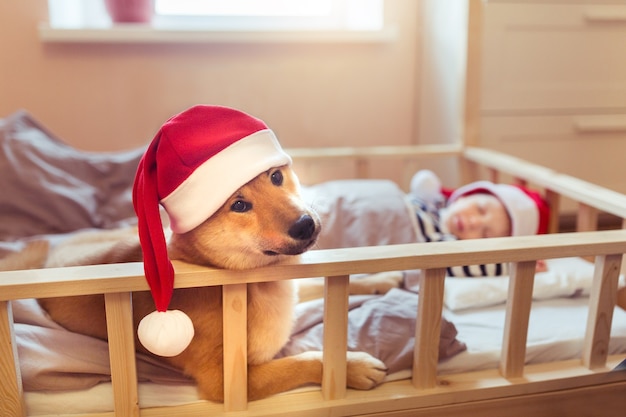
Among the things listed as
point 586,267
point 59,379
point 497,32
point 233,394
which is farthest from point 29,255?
point 497,32

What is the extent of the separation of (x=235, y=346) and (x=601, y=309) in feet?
1.94

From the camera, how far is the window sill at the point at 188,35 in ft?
5.88

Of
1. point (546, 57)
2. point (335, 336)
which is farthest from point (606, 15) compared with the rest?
point (335, 336)

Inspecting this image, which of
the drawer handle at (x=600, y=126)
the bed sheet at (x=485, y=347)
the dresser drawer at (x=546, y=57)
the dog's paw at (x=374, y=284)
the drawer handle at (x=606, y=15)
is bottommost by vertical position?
the bed sheet at (x=485, y=347)

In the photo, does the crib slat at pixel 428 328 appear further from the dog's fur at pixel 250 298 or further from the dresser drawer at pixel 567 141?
the dresser drawer at pixel 567 141

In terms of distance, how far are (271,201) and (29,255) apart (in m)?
0.62

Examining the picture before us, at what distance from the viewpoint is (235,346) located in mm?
842

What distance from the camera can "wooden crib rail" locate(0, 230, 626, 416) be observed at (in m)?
0.77

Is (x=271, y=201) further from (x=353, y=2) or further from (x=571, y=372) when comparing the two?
(x=353, y=2)

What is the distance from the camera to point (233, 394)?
2.82 ft

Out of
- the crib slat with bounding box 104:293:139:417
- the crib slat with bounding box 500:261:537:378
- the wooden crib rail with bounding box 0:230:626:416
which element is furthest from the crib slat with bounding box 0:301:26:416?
the crib slat with bounding box 500:261:537:378

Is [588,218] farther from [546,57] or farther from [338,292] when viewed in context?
[338,292]

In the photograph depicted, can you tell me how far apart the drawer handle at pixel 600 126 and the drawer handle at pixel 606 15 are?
0.23 m

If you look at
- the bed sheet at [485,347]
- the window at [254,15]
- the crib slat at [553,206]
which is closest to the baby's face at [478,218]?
the crib slat at [553,206]
